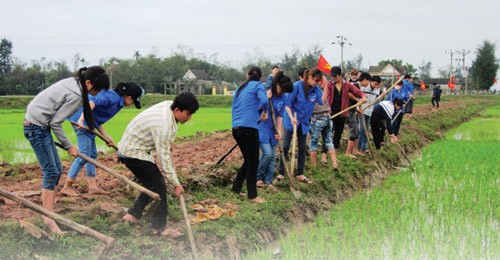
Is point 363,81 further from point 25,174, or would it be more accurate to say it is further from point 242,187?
point 25,174

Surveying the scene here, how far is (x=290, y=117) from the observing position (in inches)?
260

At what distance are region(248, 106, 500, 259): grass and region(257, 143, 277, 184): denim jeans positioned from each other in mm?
859

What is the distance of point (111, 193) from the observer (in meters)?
5.55

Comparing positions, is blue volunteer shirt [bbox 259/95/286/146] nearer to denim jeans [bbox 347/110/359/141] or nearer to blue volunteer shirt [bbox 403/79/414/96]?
denim jeans [bbox 347/110/359/141]

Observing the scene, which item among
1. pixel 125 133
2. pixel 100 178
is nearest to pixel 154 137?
pixel 125 133

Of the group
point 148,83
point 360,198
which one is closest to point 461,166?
point 360,198

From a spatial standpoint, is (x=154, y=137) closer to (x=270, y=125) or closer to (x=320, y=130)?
(x=270, y=125)

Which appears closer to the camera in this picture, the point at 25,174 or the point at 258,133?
the point at 258,133

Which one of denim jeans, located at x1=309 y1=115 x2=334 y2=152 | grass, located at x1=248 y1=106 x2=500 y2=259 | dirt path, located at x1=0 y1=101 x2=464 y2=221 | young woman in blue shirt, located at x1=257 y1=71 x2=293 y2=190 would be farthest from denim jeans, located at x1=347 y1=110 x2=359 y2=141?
young woman in blue shirt, located at x1=257 y1=71 x2=293 y2=190

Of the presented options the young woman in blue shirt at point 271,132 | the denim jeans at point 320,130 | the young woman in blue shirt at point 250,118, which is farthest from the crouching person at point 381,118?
the young woman in blue shirt at point 250,118

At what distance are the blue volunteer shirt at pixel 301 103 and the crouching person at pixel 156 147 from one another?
2.72 metres

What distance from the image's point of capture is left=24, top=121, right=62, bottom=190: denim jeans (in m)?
4.25

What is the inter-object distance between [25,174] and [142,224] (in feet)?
10.4

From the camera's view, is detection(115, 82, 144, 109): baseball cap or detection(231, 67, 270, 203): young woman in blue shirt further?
detection(231, 67, 270, 203): young woman in blue shirt
